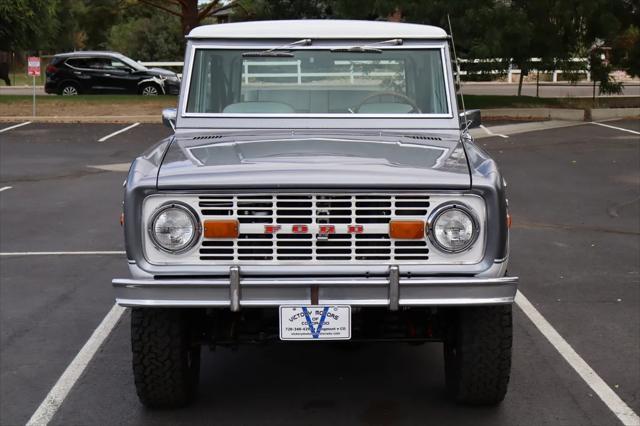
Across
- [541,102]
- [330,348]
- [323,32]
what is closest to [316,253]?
[330,348]

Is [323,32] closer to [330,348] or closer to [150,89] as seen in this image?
[330,348]

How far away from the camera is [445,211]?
4590 mm

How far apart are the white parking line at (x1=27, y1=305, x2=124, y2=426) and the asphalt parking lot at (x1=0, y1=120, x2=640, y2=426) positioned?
0.05m

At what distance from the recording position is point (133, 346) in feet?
16.2

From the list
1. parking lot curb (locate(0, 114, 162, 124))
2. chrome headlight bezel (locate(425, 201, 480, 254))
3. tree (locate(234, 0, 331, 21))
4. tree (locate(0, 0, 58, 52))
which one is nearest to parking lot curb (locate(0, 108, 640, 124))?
parking lot curb (locate(0, 114, 162, 124))

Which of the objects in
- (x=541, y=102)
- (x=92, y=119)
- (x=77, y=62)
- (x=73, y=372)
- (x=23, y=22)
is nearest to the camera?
(x=73, y=372)

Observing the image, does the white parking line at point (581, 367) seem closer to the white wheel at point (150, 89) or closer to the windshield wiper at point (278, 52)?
the windshield wiper at point (278, 52)

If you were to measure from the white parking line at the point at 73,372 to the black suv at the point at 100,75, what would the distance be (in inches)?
966

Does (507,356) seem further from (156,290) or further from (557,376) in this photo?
(156,290)

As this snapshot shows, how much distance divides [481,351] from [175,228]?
1586mm

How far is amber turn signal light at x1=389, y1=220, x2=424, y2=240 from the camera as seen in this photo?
457 cm

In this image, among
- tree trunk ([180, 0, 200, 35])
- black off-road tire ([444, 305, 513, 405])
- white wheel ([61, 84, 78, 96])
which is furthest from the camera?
white wheel ([61, 84, 78, 96])

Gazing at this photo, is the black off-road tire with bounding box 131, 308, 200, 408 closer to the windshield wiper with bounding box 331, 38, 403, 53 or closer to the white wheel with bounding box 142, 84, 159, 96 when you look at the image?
the windshield wiper with bounding box 331, 38, 403, 53

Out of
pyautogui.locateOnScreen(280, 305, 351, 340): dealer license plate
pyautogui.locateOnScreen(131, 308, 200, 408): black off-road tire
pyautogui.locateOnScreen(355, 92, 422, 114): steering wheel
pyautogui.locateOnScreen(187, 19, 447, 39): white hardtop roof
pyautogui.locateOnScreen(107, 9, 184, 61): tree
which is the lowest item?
pyautogui.locateOnScreen(131, 308, 200, 408): black off-road tire
